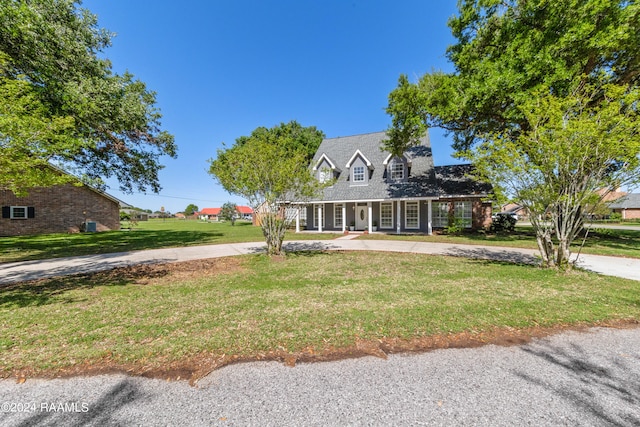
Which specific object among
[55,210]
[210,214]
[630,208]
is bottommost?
[55,210]

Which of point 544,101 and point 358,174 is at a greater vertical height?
point 358,174

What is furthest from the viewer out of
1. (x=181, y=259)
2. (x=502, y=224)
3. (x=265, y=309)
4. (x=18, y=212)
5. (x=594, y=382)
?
(x=502, y=224)

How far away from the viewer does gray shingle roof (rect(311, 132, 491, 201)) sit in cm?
1781

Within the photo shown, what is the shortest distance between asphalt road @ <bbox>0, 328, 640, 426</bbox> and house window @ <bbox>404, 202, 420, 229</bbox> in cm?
1656

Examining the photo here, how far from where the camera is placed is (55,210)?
20.0 meters

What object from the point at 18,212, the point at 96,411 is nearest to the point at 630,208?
the point at 96,411

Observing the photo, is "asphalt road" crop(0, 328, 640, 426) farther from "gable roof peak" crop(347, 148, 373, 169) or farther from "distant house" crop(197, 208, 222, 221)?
"distant house" crop(197, 208, 222, 221)

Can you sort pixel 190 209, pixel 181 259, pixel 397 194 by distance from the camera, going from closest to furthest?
pixel 181 259, pixel 397 194, pixel 190 209

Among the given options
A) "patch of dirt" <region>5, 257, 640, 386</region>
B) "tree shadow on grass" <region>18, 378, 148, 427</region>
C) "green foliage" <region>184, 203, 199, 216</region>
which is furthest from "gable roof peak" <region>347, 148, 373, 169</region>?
"green foliage" <region>184, 203, 199, 216</region>

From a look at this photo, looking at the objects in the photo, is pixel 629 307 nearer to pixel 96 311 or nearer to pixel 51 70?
pixel 96 311

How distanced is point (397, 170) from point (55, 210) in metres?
28.2

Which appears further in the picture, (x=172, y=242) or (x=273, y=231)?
(x=172, y=242)

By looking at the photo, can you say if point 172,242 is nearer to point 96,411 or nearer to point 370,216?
point 370,216

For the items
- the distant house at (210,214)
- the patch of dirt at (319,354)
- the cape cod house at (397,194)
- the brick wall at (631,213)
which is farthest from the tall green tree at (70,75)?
the brick wall at (631,213)
